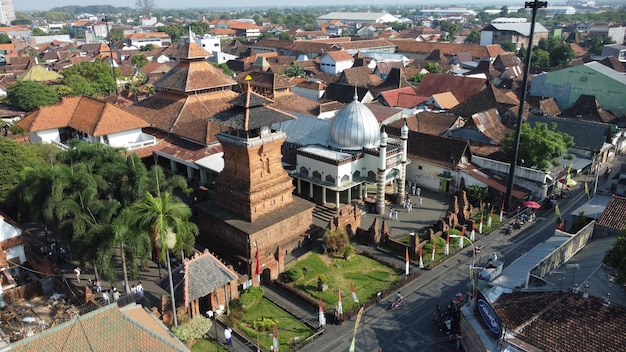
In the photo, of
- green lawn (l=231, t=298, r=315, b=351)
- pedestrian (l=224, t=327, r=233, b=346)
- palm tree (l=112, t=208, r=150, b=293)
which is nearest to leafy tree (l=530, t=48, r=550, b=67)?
green lawn (l=231, t=298, r=315, b=351)

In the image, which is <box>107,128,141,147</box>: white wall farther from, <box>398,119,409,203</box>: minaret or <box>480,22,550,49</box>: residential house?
<box>480,22,550,49</box>: residential house

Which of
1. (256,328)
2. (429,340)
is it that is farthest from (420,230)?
(256,328)

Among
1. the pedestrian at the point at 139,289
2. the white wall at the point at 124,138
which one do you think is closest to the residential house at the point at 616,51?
the white wall at the point at 124,138

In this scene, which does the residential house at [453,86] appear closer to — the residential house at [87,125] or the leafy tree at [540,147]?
the leafy tree at [540,147]

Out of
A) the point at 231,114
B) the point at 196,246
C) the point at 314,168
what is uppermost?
the point at 231,114

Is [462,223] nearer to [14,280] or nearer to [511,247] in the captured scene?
[511,247]

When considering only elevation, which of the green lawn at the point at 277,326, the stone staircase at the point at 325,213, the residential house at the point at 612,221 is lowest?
the green lawn at the point at 277,326
